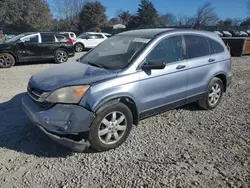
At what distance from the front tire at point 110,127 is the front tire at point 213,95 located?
1.99 metres

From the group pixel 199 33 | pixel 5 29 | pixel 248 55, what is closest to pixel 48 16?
pixel 5 29

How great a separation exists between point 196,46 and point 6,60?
847 cm

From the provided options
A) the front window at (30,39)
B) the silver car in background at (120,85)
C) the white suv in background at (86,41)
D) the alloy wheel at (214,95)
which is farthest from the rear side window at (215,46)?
the white suv in background at (86,41)

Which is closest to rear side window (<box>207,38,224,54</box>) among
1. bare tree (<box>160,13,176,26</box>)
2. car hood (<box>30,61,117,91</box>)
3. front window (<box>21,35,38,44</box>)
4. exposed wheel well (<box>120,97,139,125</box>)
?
exposed wheel well (<box>120,97,139,125</box>)

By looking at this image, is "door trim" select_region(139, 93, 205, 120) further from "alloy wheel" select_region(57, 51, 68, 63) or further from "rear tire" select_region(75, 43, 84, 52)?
"rear tire" select_region(75, 43, 84, 52)

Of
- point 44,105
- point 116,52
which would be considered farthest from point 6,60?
point 44,105

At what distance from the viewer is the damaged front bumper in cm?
286

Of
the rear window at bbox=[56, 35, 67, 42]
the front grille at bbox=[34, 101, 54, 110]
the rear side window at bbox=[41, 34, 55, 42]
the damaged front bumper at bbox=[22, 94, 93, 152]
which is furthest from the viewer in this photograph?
the rear window at bbox=[56, 35, 67, 42]

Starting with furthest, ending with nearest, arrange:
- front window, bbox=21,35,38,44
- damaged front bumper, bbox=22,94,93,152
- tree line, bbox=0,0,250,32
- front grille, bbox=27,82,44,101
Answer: tree line, bbox=0,0,250,32
front window, bbox=21,35,38,44
front grille, bbox=27,82,44,101
damaged front bumper, bbox=22,94,93,152

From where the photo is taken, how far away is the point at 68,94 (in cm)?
292

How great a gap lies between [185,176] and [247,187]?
69 centimetres

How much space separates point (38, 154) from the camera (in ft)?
10.5

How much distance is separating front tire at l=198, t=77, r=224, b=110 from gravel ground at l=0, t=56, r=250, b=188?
0.24 meters

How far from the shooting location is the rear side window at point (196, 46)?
413 cm
